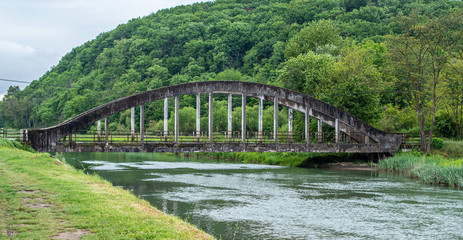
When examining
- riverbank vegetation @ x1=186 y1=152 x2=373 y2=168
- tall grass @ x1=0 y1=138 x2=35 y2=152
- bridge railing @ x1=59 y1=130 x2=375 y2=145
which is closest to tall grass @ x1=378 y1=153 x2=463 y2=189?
bridge railing @ x1=59 y1=130 x2=375 y2=145

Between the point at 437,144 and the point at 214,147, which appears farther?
the point at 437,144

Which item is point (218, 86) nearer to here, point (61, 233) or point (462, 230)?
point (462, 230)

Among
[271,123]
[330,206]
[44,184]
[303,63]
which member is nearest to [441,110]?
[303,63]

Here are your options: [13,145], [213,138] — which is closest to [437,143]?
[213,138]

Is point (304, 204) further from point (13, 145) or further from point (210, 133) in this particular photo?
point (13, 145)

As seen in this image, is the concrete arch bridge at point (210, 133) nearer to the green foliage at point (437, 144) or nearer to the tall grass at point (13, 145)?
the tall grass at point (13, 145)

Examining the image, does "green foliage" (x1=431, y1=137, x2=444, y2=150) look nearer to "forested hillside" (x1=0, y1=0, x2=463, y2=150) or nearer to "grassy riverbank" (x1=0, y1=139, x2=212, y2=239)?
"forested hillside" (x1=0, y1=0, x2=463, y2=150)

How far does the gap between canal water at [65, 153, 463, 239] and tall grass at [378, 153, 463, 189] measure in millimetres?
1167

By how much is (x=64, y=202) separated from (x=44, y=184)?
3.09 metres

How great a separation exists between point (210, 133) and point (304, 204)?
42.8ft

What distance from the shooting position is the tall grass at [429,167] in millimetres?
28891

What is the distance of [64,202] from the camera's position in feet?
43.7

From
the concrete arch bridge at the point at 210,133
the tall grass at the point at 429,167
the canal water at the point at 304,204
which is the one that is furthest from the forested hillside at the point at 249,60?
the canal water at the point at 304,204

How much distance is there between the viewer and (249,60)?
9181cm
